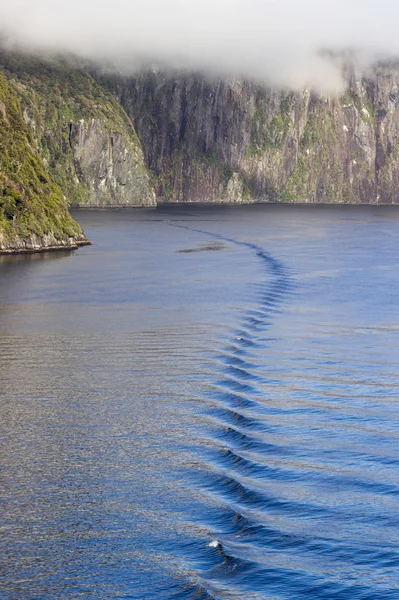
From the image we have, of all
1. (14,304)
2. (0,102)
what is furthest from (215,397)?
(0,102)

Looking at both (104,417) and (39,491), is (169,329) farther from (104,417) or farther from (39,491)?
(39,491)

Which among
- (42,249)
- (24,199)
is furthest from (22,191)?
(42,249)

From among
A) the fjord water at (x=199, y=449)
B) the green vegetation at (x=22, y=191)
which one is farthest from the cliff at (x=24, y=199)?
the fjord water at (x=199, y=449)

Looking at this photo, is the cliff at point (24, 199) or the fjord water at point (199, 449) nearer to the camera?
the fjord water at point (199, 449)

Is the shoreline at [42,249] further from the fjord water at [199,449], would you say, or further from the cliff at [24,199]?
the fjord water at [199,449]

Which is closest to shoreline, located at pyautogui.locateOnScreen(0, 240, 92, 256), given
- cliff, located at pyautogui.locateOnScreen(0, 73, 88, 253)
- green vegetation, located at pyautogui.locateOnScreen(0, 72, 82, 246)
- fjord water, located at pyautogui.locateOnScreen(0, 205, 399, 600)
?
cliff, located at pyautogui.locateOnScreen(0, 73, 88, 253)

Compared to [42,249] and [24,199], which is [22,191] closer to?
[24,199]

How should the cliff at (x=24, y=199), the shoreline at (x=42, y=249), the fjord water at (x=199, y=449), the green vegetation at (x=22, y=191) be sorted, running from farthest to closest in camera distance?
1. the green vegetation at (x=22, y=191)
2. the cliff at (x=24, y=199)
3. the shoreline at (x=42, y=249)
4. the fjord water at (x=199, y=449)

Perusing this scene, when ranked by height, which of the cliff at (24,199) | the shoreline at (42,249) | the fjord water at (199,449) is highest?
the cliff at (24,199)
